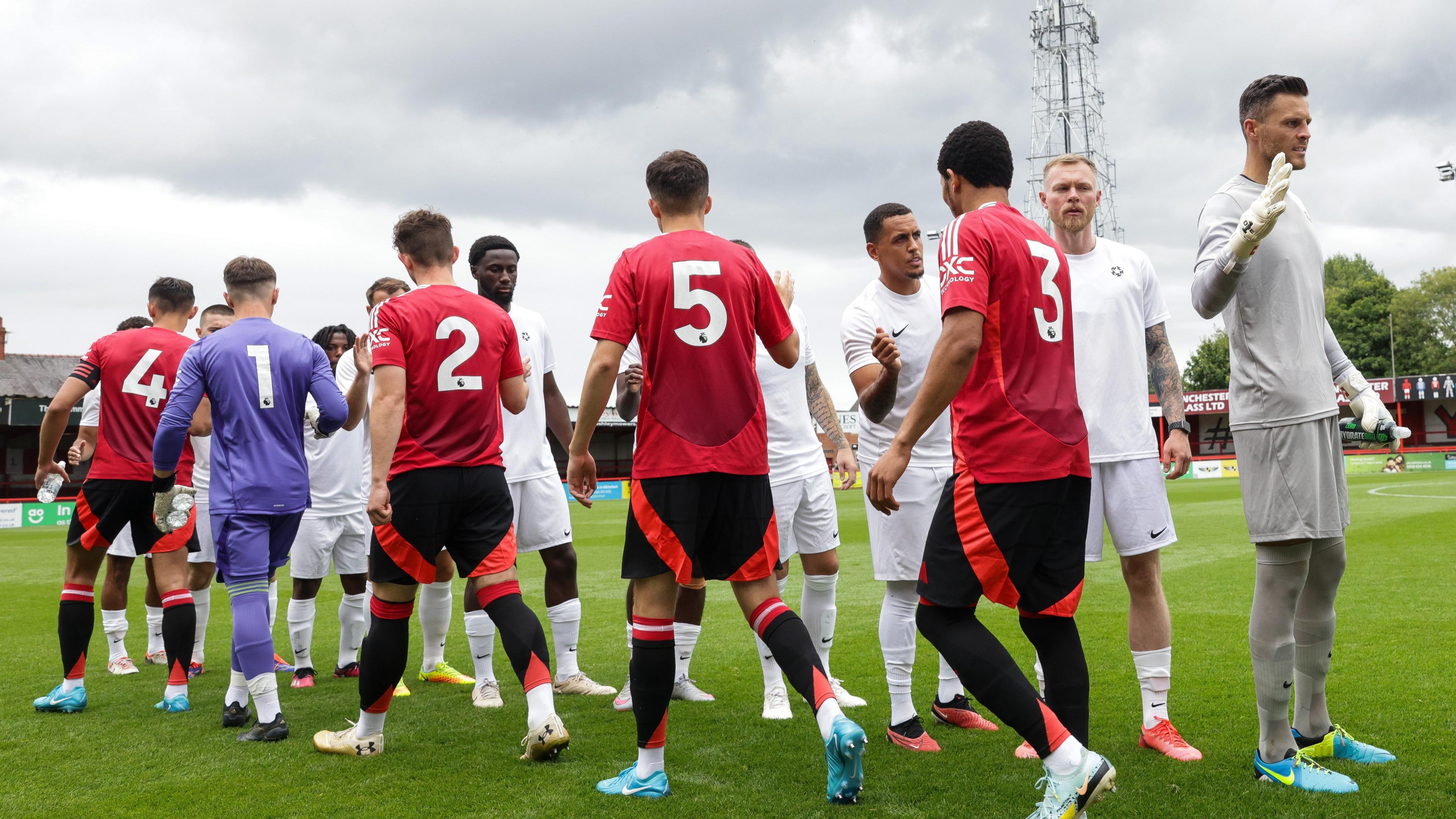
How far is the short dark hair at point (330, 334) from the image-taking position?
274 inches

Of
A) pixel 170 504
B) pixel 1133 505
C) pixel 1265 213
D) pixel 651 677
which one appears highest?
pixel 1265 213

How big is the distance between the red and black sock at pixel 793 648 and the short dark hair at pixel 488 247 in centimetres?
295

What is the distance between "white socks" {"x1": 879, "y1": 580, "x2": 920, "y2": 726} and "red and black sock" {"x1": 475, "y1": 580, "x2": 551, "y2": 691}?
153 cm

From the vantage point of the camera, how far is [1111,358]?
423 cm

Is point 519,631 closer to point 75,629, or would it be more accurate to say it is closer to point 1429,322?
point 75,629

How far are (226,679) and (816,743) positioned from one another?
423 centimetres

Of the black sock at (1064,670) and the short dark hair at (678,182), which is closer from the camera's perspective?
the black sock at (1064,670)

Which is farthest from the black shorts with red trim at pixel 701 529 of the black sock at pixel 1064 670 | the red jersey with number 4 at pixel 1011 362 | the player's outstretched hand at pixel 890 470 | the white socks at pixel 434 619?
the white socks at pixel 434 619

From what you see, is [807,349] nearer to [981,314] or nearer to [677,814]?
[981,314]

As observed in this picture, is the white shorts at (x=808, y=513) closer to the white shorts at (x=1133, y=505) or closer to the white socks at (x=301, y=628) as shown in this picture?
the white shorts at (x=1133, y=505)

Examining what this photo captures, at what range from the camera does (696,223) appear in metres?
3.88

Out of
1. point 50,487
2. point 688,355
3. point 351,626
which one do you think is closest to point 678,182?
point 688,355

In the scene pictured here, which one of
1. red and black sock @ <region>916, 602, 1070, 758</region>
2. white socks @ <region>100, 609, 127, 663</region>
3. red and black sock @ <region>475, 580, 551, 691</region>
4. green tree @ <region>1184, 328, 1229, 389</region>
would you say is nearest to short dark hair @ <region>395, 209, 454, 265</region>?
red and black sock @ <region>475, 580, 551, 691</region>

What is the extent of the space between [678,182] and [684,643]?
2.61 meters
